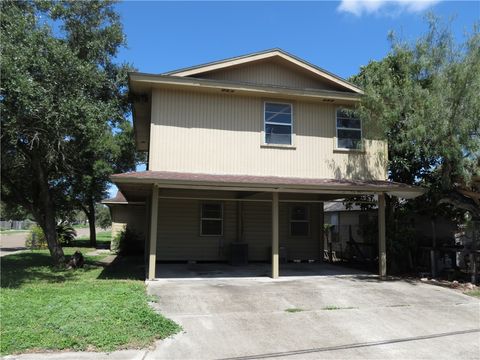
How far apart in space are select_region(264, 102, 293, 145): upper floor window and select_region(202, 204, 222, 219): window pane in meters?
3.67

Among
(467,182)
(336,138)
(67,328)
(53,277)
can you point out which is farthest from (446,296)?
(53,277)

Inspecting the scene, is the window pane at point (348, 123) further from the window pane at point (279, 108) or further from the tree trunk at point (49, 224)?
the tree trunk at point (49, 224)

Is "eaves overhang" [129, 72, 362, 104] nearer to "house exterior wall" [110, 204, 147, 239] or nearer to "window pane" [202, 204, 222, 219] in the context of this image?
"window pane" [202, 204, 222, 219]

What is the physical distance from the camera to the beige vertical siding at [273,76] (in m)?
14.8

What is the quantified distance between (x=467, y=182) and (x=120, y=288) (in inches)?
367

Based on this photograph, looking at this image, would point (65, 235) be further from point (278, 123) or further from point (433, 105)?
point (433, 105)

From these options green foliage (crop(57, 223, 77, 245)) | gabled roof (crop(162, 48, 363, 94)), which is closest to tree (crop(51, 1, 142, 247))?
gabled roof (crop(162, 48, 363, 94))

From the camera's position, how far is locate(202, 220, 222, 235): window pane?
1647 centimetres

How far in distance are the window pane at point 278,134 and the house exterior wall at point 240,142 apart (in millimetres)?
194

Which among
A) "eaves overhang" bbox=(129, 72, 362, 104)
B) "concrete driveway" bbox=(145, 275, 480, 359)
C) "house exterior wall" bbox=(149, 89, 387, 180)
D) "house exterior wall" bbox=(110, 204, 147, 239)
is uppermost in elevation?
"eaves overhang" bbox=(129, 72, 362, 104)

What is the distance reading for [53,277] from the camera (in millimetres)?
13078

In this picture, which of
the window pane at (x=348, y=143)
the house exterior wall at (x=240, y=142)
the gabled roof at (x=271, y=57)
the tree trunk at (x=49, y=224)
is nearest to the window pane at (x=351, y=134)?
the window pane at (x=348, y=143)

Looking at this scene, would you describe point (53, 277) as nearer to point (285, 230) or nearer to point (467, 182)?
point (285, 230)

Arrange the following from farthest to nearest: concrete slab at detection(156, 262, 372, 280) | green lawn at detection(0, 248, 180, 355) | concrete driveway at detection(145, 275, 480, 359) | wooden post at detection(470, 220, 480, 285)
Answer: concrete slab at detection(156, 262, 372, 280), wooden post at detection(470, 220, 480, 285), concrete driveway at detection(145, 275, 480, 359), green lawn at detection(0, 248, 180, 355)
